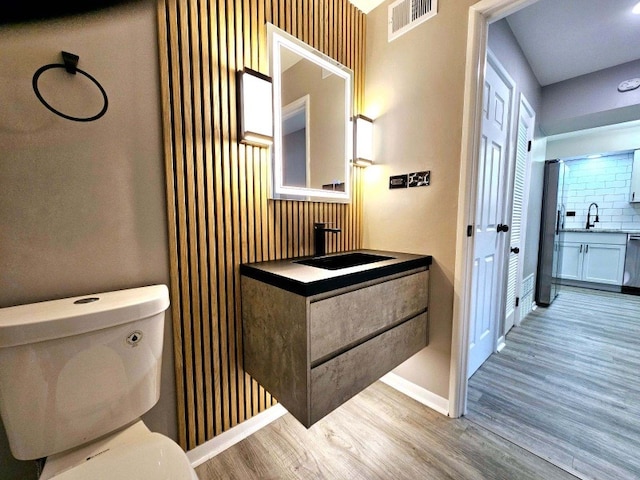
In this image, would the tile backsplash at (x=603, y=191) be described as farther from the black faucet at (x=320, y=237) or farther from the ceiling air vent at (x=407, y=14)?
the black faucet at (x=320, y=237)

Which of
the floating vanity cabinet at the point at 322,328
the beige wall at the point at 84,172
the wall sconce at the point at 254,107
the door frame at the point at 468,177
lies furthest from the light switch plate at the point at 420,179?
the beige wall at the point at 84,172

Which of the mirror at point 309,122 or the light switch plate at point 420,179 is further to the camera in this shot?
the light switch plate at point 420,179

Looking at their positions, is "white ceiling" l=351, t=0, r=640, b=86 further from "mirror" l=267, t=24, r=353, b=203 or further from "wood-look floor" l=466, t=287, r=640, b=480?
"wood-look floor" l=466, t=287, r=640, b=480

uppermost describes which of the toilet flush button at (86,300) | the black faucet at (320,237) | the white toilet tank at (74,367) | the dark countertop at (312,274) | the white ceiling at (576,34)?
the white ceiling at (576,34)

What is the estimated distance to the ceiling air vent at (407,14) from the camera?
155cm

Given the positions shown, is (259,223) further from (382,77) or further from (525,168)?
(525,168)

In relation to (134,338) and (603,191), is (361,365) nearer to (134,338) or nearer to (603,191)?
(134,338)

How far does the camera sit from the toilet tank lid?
2.41 ft

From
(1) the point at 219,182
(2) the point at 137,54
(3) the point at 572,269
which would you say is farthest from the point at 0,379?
(3) the point at 572,269

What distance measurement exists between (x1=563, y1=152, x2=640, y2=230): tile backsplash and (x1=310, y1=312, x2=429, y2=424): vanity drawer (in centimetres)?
465

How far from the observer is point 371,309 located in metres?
1.29

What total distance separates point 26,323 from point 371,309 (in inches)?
48.1

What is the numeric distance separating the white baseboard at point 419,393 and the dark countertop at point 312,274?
87cm

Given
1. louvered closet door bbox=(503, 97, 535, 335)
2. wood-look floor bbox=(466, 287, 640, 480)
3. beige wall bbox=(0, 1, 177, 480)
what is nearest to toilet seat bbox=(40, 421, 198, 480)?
beige wall bbox=(0, 1, 177, 480)
